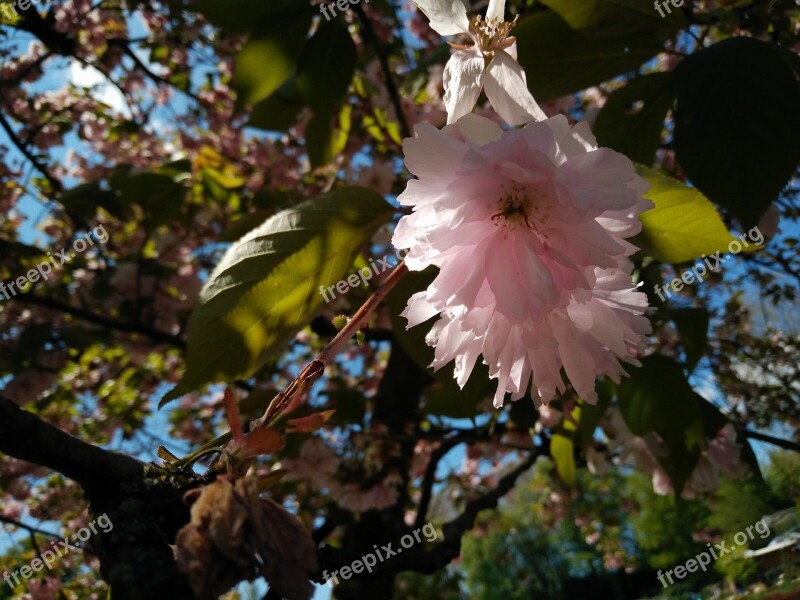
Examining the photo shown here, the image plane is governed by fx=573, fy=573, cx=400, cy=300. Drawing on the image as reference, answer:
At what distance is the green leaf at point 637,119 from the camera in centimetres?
69

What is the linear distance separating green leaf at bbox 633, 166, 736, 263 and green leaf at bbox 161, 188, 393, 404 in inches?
11.1

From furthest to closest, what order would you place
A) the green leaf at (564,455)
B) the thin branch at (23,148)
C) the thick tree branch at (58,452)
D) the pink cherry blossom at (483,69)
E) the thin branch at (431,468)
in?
the thin branch at (23,148) < the thin branch at (431,468) < the green leaf at (564,455) < the pink cherry blossom at (483,69) < the thick tree branch at (58,452)

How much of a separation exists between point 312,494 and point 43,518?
53.9 inches

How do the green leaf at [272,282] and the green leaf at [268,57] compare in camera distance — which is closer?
the green leaf at [272,282]

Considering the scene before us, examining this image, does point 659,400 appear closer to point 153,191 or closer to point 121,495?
point 121,495

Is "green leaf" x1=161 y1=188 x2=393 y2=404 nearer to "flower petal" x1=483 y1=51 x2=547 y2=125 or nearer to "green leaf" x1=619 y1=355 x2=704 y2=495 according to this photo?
"flower petal" x1=483 y1=51 x2=547 y2=125

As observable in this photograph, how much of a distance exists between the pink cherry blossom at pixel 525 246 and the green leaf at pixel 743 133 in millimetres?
128

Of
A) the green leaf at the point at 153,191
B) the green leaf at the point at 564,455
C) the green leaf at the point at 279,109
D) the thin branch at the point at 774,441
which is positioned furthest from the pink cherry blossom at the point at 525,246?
the green leaf at the point at 153,191

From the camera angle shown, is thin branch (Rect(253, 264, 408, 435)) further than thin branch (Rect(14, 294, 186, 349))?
No

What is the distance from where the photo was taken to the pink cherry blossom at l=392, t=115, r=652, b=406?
440 mm

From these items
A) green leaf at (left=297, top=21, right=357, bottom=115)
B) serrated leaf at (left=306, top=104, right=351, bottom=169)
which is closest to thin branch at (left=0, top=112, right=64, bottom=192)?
serrated leaf at (left=306, top=104, right=351, bottom=169)

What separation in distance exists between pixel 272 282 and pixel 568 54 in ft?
1.45

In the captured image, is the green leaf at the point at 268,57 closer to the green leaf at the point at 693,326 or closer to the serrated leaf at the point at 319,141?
the serrated leaf at the point at 319,141

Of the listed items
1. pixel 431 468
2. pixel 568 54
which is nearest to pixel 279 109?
pixel 568 54
